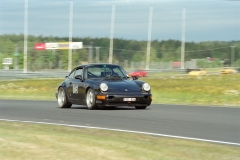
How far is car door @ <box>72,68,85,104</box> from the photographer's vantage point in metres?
18.6

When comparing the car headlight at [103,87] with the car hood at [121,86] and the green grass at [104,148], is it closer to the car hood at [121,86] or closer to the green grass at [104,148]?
the car hood at [121,86]

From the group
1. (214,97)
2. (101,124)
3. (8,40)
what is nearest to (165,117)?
(101,124)

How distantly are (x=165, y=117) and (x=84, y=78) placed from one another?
4.43 metres

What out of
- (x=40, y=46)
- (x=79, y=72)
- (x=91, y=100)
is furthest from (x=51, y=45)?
(x=91, y=100)

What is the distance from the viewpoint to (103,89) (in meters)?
17.7

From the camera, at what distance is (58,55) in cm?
7525

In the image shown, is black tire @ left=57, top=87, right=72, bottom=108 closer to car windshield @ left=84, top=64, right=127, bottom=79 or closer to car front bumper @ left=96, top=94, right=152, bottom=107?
car windshield @ left=84, top=64, right=127, bottom=79

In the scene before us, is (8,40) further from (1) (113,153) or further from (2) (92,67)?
(1) (113,153)

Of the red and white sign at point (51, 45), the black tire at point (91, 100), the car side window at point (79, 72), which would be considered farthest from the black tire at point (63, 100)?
the red and white sign at point (51, 45)

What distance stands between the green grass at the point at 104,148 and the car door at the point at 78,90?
780 centimetres

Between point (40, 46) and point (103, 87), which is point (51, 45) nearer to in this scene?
point (40, 46)

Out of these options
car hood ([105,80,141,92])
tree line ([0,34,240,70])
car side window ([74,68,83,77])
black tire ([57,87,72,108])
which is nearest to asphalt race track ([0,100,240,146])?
car hood ([105,80,141,92])

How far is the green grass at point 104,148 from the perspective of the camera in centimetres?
816

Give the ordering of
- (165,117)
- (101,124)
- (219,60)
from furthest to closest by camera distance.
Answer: (219,60)
(165,117)
(101,124)
